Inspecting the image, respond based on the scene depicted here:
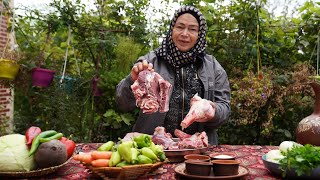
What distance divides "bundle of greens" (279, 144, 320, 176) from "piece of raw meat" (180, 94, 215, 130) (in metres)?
0.65

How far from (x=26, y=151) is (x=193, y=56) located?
1506 millimetres

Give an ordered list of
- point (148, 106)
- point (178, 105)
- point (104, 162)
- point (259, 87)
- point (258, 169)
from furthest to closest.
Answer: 1. point (259, 87)
2. point (178, 105)
3. point (148, 106)
4. point (258, 169)
5. point (104, 162)

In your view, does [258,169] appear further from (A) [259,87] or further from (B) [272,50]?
(B) [272,50]

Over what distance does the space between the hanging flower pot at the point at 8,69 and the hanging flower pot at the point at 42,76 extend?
0.20 m

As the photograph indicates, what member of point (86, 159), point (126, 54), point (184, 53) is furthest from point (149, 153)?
point (126, 54)

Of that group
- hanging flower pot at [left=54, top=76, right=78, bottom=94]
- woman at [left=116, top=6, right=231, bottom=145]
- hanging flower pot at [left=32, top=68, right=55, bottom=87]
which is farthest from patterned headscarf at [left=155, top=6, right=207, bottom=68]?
hanging flower pot at [left=32, top=68, right=55, bottom=87]

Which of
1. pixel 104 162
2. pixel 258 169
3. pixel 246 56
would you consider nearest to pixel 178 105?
pixel 258 169

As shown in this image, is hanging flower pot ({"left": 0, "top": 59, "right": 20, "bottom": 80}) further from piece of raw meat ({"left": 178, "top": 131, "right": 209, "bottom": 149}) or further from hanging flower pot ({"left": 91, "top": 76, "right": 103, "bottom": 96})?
piece of raw meat ({"left": 178, "top": 131, "right": 209, "bottom": 149})

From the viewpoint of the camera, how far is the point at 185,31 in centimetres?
280

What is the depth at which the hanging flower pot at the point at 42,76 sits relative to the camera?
4.24 meters

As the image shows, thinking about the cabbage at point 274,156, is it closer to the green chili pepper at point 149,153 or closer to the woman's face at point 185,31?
the green chili pepper at point 149,153

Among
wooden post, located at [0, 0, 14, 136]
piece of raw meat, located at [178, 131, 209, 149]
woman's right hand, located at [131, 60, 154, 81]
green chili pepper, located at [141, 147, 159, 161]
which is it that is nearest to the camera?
green chili pepper, located at [141, 147, 159, 161]

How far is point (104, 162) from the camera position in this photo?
1726 mm

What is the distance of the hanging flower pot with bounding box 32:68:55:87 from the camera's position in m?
4.24
